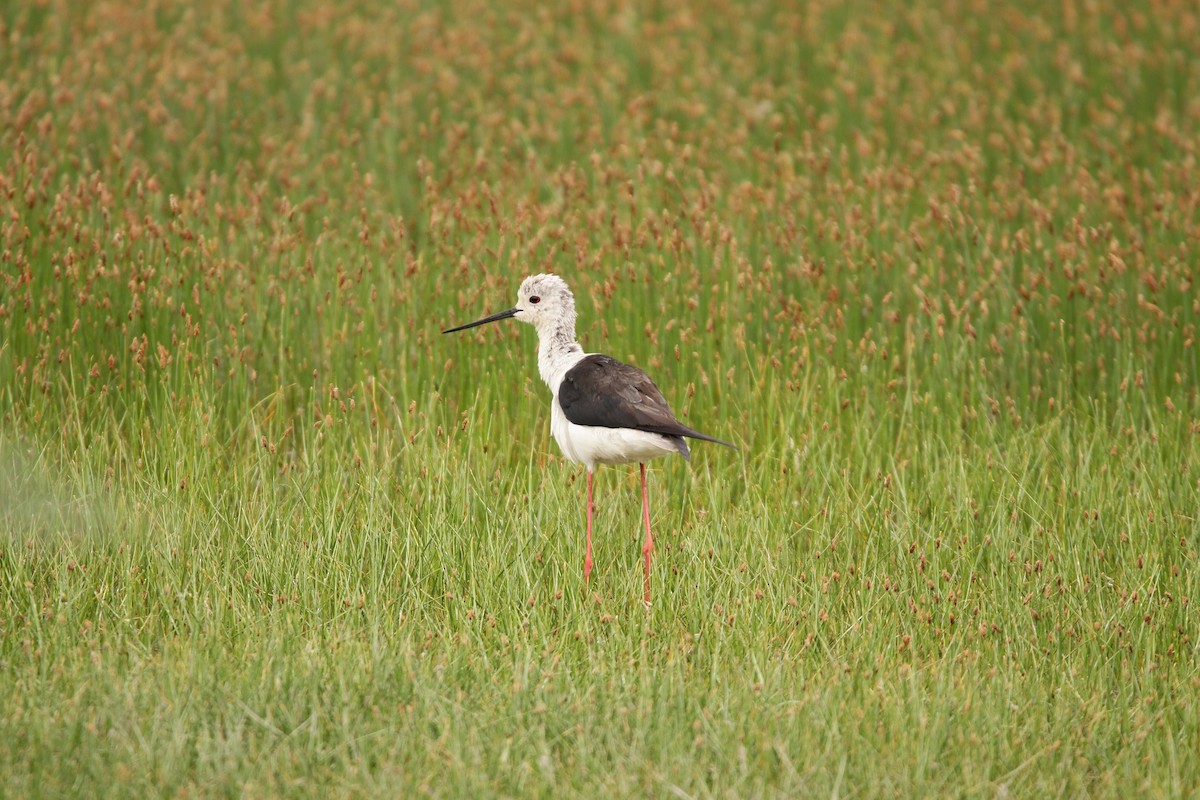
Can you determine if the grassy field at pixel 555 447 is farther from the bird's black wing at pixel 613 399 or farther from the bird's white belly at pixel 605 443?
the bird's black wing at pixel 613 399

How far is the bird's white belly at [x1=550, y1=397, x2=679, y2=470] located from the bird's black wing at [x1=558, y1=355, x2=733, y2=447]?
0.03 metres

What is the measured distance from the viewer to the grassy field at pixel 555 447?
13.9 ft

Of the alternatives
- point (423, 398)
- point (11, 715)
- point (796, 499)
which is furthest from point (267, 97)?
point (11, 715)

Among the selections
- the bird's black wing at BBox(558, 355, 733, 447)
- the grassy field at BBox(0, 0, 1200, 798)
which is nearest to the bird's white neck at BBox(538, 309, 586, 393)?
the bird's black wing at BBox(558, 355, 733, 447)

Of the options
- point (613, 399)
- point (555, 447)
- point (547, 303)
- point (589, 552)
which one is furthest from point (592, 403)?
point (555, 447)

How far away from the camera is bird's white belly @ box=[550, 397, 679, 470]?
5293 millimetres

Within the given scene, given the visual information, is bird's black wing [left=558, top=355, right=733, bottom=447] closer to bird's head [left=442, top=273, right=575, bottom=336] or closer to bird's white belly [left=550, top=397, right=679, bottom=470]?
bird's white belly [left=550, top=397, right=679, bottom=470]

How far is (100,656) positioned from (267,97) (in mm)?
6696

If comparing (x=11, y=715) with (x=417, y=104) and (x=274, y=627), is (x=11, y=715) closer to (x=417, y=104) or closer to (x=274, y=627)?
(x=274, y=627)

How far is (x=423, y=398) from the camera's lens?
6.88 metres

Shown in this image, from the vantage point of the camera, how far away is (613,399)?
A: 532 centimetres

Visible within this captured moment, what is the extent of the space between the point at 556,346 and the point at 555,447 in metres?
0.85

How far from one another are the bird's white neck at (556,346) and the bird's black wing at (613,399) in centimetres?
19

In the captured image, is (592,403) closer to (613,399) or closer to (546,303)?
(613,399)
